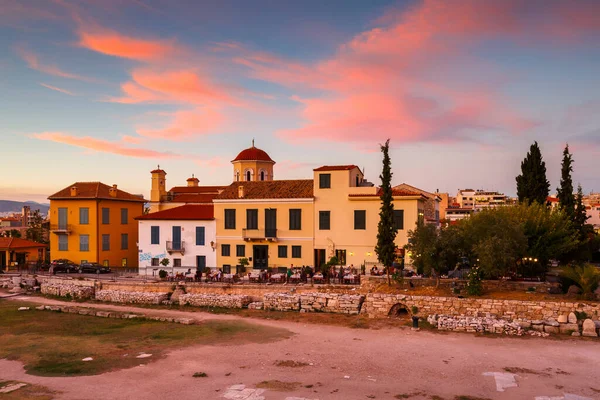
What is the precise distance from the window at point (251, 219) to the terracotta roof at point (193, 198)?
34.8 feet

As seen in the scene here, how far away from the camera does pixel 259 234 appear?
42.6 m

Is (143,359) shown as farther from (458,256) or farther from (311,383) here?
(458,256)

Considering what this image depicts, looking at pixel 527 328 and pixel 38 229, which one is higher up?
pixel 38 229

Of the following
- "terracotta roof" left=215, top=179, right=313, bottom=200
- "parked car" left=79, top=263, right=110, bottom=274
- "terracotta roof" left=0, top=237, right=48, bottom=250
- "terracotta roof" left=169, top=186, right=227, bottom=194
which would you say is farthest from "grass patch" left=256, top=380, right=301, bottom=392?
"terracotta roof" left=0, top=237, right=48, bottom=250

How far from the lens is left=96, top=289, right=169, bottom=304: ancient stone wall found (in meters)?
36.2

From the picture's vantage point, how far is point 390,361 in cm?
2066

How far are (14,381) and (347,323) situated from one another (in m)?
17.3

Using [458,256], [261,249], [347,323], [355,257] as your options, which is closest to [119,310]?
[261,249]

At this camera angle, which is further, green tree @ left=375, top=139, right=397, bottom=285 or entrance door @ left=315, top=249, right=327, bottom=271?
entrance door @ left=315, top=249, right=327, bottom=271

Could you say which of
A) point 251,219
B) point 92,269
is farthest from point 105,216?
point 251,219

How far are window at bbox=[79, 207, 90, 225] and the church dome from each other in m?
19.5

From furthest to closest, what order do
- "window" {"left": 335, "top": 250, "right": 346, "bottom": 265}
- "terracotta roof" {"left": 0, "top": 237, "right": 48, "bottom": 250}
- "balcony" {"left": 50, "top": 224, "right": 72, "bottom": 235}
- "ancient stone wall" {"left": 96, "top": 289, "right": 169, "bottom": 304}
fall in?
1. "terracotta roof" {"left": 0, "top": 237, "right": 48, "bottom": 250}
2. "balcony" {"left": 50, "top": 224, "right": 72, "bottom": 235}
3. "window" {"left": 335, "top": 250, "right": 346, "bottom": 265}
4. "ancient stone wall" {"left": 96, "top": 289, "right": 169, "bottom": 304}

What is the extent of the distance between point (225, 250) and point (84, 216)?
17.0 m

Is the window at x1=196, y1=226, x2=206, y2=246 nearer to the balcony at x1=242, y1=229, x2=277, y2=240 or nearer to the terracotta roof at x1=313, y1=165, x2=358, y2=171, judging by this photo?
the balcony at x1=242, y1=229, x2=277, y2=240
